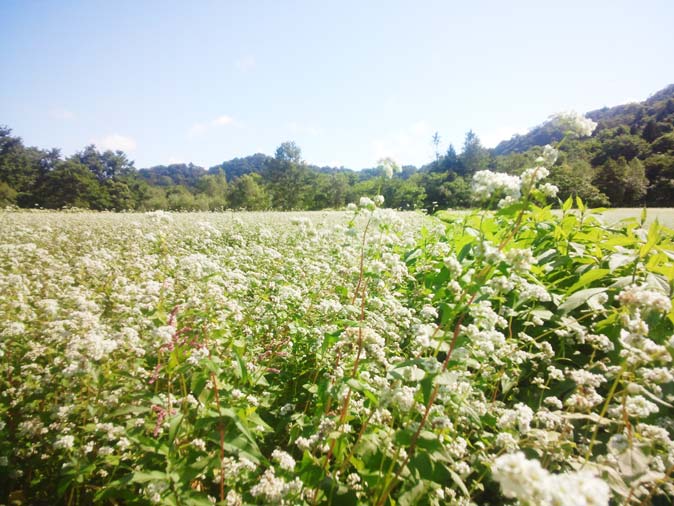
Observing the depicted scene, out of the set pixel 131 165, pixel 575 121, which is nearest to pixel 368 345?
pixel 575 121

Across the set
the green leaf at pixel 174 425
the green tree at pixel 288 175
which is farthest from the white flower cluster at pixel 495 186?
the green tree at pixel 288 175

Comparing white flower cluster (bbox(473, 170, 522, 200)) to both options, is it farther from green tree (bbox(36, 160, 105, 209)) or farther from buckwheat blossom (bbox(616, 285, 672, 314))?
Answer: green tree (bbox(36, 160, 105, 209))

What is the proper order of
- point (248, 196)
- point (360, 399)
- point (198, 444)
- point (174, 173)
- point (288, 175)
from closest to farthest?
point (198, 444)
point (360, 399)
point (248, 196)
point (288, 175)
point (174, 173)

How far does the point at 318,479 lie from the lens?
180 centimetres

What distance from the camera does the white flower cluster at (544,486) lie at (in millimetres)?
962

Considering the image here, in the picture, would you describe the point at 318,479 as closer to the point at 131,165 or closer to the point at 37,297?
the point at 37,297

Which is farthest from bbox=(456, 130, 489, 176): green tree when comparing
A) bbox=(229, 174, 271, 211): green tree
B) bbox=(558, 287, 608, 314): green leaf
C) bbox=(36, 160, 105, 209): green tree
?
bbox=(558, 287, 608, 314): green leaf

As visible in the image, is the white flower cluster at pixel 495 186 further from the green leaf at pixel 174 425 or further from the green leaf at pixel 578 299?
the green leaf at pixel 174 425

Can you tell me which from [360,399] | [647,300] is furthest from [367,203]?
[647,300]

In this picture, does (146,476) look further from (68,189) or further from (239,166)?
(239,166)

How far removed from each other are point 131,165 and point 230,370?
96.4 metres

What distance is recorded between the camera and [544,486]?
96cm

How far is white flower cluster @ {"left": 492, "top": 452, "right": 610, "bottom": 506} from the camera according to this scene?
0.96 m

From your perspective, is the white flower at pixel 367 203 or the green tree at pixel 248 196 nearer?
the white flower at pixel 367 203
